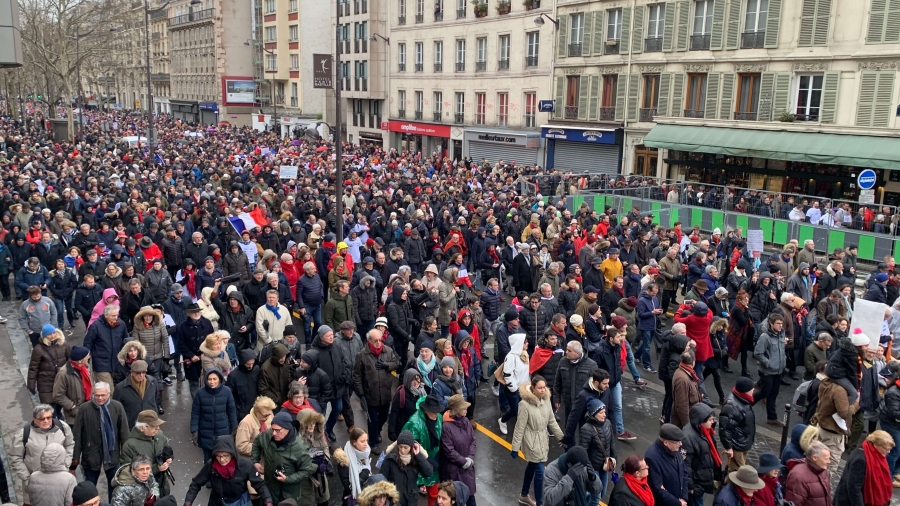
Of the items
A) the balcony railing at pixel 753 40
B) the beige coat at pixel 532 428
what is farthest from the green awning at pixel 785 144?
the beige coat at pixel 532 428

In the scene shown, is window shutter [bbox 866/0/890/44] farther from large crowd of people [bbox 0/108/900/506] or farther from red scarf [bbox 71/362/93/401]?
red scarf [bbox 71/362/93/401]

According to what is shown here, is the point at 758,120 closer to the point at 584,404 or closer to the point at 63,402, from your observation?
the point at 584,404

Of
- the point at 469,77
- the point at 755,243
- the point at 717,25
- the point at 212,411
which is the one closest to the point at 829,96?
the point at 717,25

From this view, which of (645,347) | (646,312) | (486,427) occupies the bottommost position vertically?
(486,427)

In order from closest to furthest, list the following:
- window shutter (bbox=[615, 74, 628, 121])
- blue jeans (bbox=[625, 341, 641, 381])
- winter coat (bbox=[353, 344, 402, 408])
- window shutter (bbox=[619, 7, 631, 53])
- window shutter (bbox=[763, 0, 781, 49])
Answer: winter coat (bbox=[353, 344, 402, 408]) → blue jeans (bbox=[625, 341, 641, 381]) → window shutter (bbox=[763, 0, 781, 49]) → window shutter (bbox=[619, 7, 631, 53]) → window shutter (bbox=[615, 74, 628, 121])

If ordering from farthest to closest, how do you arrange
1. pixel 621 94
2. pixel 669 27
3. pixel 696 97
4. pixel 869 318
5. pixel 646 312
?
1. pixel 621 94
2. pixel 669 27
3. pixel 696 97
4. pixel 646 312
5. pixel 869 318

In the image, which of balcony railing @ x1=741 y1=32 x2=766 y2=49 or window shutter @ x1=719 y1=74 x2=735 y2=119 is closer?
balcony railing @ x1=741 y1=32 x2=766 y2=49

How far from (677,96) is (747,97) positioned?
295 centimetres

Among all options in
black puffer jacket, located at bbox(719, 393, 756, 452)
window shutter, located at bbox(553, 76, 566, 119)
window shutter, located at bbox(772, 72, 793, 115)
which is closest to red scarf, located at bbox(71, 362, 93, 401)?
black puffer jacket, located at bbox(719, 393, 756, 452)

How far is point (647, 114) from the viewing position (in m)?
31.4

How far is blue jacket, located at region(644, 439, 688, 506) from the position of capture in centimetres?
645

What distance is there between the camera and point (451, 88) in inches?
1714

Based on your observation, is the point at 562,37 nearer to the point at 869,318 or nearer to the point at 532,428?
the point at 869,318

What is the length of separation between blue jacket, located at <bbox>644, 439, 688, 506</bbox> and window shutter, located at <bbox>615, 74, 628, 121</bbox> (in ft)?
90.1
